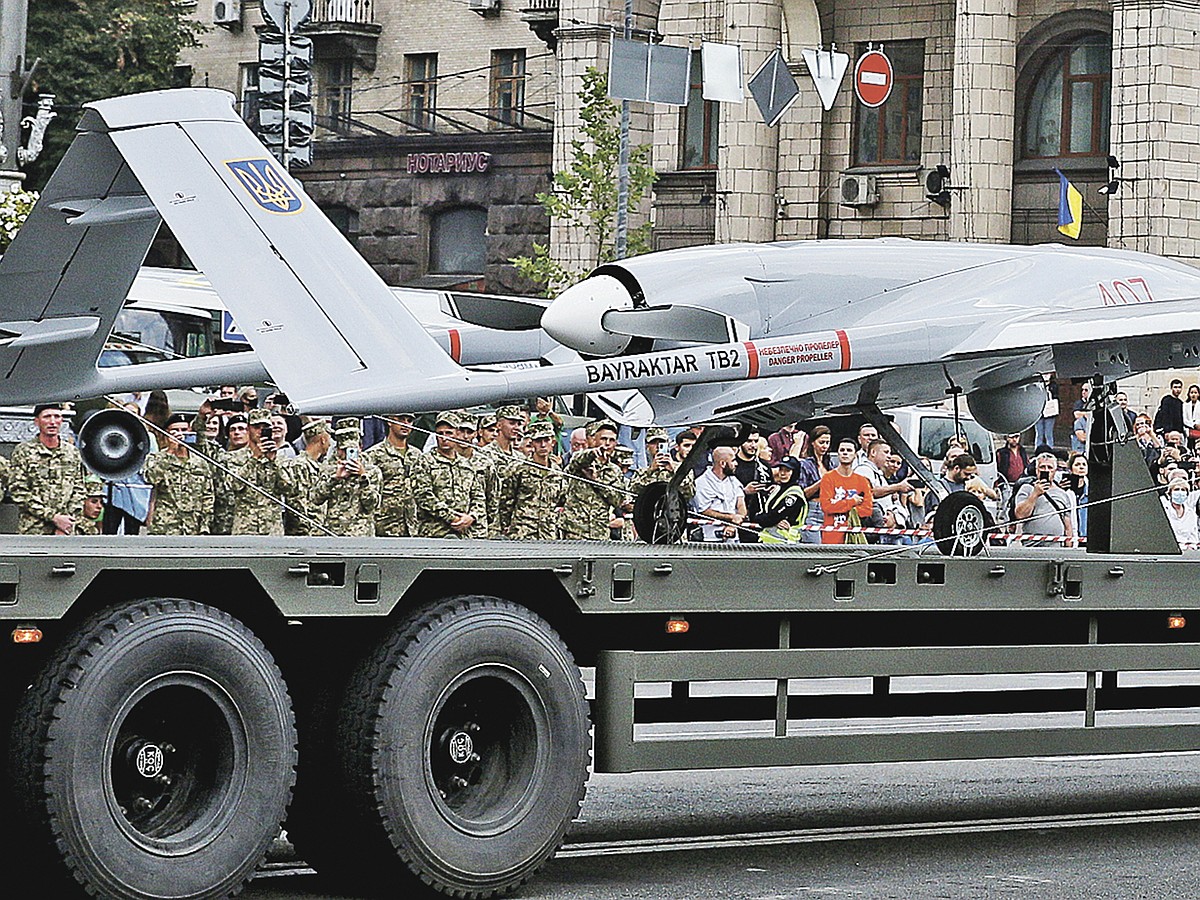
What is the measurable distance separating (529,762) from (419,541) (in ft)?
5.40

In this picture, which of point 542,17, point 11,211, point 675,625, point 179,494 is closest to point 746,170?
point 542,17

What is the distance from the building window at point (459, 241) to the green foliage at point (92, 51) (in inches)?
333

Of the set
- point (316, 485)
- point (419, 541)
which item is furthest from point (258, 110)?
point (419, 541)

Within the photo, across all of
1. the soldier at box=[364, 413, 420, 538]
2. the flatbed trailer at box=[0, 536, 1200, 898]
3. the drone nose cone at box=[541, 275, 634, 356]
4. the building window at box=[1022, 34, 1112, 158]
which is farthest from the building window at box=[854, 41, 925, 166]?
the flatbed trailer at box=[0, 536, 1200, 898]

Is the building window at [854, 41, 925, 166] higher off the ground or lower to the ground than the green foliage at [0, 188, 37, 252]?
higher

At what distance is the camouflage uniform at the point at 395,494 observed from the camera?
1712cm

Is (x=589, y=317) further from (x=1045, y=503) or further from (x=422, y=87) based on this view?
(x=422, y=87)

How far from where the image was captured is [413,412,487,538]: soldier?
1722 cm

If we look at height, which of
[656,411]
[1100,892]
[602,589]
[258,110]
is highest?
[258,110]

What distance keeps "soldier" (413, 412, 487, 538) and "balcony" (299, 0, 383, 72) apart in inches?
1593

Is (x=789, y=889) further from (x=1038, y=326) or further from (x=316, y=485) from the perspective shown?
(x=316, y=485)

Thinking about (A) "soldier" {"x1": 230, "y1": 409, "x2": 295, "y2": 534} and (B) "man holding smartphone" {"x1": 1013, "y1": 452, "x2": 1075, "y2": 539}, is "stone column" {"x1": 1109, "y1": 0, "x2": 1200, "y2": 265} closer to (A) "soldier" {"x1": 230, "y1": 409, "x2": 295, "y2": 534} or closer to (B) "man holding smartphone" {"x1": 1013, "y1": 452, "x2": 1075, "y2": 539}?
(B) "man holding smartphone" {"x1": 1013, "y1": 452, "x2": 1075, "y2": 539}

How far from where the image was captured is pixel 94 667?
7.20 m

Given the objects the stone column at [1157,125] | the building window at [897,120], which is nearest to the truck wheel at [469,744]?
the stone column at [1157,125]
